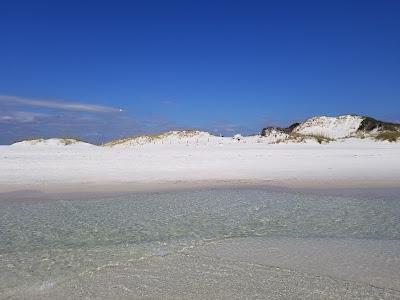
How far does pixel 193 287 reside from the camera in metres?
4.80

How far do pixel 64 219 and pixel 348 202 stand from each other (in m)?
6.67

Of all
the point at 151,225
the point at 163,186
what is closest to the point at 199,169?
the point at 163,186

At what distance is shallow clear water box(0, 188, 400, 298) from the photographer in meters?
5.72

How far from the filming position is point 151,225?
7980 mm

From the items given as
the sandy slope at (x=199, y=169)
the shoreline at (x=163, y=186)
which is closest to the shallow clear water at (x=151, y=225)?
the shoreline at (x=163, y=186)

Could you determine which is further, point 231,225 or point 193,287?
point 231,225

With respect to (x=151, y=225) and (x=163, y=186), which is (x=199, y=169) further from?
(x=151, y=225)

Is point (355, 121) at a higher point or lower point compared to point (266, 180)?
higher

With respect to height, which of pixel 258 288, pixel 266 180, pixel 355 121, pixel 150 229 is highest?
pixel 355 121

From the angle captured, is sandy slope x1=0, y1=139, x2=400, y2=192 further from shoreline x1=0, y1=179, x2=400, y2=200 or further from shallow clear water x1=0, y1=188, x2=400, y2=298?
shallow clear water x1=0, y1=188, x2=400, y2=298

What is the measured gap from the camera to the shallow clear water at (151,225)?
5719 millimetres

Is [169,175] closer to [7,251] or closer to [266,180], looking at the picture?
[266,180]

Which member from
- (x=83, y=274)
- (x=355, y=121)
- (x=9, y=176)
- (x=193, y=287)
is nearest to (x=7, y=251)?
(x=83, y=274)

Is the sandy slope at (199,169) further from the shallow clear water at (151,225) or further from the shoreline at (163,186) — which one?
the shallow clear water at (151,225)
